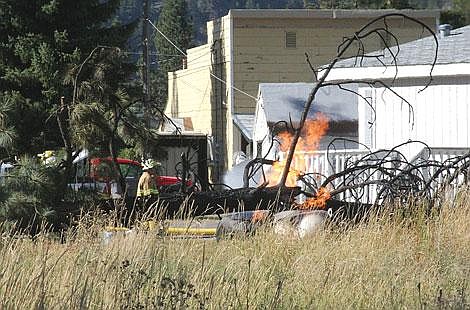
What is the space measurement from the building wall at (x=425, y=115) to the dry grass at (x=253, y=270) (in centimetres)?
739

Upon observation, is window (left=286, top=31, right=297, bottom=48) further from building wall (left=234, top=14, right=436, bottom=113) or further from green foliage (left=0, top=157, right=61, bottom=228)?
green foliage (left=0, top=157, right=61, bottom=228)

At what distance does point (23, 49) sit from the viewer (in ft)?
87.4

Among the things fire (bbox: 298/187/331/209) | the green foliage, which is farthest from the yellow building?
fire (bbox: 298/187/331/209)

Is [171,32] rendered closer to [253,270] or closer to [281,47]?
[281,47]

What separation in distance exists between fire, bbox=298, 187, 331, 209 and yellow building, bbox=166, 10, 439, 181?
2124 cm

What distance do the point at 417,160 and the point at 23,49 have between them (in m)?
13.3

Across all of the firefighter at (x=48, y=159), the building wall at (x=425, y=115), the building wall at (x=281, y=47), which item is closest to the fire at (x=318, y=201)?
the firefighter at (x=48, y=159)

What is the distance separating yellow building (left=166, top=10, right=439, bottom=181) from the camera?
115ft

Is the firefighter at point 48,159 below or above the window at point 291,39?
below

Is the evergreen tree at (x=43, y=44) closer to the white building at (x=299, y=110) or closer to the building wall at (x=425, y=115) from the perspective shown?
the white building at (x=299, y=110)

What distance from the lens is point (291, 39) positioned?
117ft

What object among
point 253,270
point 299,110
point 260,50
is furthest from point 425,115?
point 260,50

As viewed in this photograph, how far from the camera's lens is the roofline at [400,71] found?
17297 mm

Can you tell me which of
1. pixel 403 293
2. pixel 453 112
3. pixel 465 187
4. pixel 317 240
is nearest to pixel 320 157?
pixel 453 112
